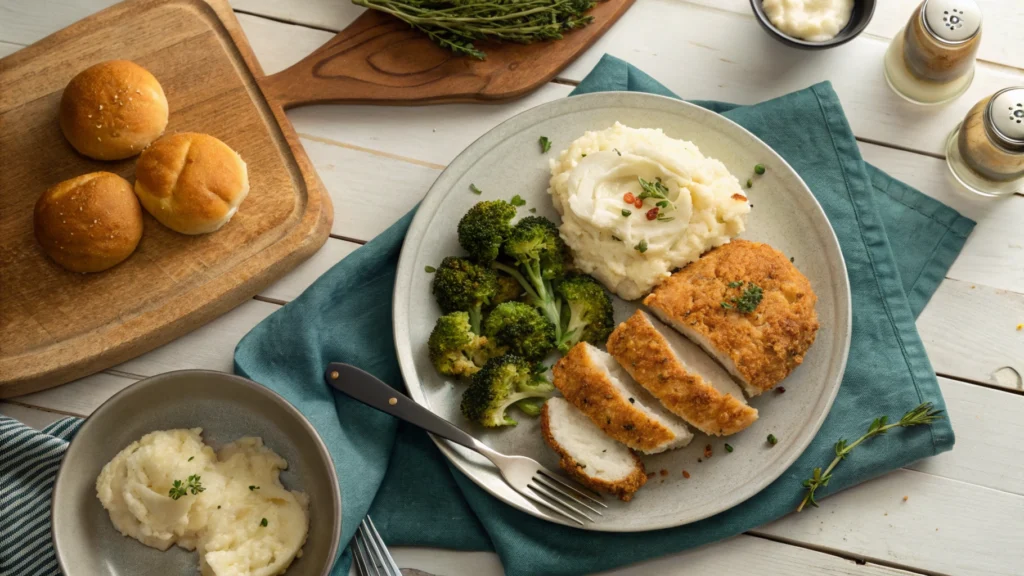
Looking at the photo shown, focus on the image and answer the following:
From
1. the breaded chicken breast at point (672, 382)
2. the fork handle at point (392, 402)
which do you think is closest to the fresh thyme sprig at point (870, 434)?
the breaded chicken breast at point (672, 382)

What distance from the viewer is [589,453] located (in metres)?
3.86

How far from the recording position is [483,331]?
4055 mm

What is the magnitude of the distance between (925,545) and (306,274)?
350 cm

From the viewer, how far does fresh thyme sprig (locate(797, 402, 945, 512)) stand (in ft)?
12.9

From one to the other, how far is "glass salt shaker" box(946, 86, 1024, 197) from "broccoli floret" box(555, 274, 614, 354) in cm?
210

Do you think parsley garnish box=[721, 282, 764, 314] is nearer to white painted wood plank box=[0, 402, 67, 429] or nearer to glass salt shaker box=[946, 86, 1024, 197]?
glass salt shaker box=[946, 86, 1024, 197]

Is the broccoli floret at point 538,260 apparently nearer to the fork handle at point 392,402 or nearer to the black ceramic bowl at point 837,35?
the fork handle at point 392,402

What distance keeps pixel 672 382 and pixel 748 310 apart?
0.49 metres

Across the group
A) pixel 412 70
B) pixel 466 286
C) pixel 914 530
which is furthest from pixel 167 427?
pixel 914 530

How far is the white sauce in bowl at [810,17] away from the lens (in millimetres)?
4355

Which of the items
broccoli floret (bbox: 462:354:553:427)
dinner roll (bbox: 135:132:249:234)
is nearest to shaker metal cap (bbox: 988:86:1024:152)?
broccoli floret (bbox: 462:354:553:427)

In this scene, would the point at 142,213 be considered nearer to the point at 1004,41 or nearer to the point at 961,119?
the point at 961,119

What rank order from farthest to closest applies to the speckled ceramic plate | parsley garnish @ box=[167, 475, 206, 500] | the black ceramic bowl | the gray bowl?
the black ceramic bowl < the speckled ceramic plate < the gray bowl < parsley garnish @ box=[167, 475, 206, 500]

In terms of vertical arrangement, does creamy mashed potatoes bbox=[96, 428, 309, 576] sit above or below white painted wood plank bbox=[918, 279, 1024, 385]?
above
